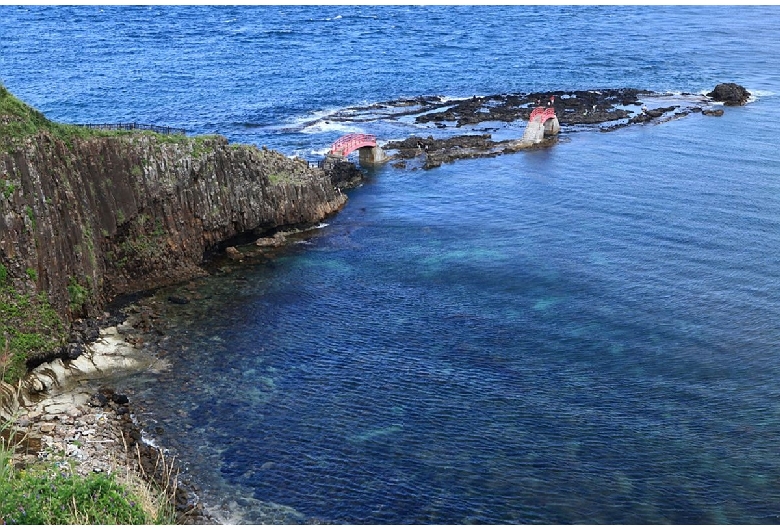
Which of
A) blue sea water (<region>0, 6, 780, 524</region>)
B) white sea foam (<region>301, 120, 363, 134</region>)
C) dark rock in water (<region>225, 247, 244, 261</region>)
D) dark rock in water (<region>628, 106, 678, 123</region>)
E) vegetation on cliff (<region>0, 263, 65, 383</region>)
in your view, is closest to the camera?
blue sea water (<region>0, 6, 780, 524</region>)

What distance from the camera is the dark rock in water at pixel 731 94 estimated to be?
4902 inches

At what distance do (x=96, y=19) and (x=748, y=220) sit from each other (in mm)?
163226

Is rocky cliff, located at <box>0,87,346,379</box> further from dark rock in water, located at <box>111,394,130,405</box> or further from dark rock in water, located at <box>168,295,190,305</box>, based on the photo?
dark rock in water, located at <box>111,394,130,405</box>

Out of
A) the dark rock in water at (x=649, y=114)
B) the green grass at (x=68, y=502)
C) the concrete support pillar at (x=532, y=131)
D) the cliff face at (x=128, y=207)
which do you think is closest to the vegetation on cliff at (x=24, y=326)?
the cliff face at (x=128, y=207)

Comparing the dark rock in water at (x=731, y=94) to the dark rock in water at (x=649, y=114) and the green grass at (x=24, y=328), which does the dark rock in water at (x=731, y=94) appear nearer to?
the dark rock in water at (x=649, y=114)

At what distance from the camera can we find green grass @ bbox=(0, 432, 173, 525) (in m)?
26.0

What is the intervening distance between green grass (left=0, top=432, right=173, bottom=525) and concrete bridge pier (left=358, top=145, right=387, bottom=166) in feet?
227

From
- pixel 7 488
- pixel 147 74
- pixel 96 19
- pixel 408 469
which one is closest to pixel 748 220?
pixel 408 469

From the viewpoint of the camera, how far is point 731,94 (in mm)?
125062

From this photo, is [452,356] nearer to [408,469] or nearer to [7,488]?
[408,469]

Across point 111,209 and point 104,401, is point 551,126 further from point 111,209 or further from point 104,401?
point 104,401

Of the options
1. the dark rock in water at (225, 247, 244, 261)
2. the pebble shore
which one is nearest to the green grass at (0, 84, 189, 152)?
the pebble shore

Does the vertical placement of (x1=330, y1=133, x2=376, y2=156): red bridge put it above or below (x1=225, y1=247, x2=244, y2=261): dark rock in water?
above

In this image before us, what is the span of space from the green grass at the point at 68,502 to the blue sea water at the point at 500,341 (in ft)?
34.0
